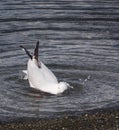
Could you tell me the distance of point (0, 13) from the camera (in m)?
26.1

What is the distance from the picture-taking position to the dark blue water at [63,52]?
1427cm

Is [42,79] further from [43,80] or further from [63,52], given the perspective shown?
[63,52]

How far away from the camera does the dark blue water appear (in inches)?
562

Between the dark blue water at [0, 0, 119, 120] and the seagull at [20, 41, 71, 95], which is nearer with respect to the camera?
the dark blue water at [0, 0, 119, 120]

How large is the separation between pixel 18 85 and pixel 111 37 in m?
6.99

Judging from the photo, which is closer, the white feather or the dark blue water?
the dark blue water

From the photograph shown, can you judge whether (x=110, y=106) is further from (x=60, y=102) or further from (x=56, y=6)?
(x=56, y=6)

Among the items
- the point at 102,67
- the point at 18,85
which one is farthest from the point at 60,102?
the point at 102,67

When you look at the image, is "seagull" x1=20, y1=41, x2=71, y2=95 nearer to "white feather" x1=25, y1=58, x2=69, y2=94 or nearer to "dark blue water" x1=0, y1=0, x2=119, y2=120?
"white feather" x1=25, y1=58, x2=69, y2=94

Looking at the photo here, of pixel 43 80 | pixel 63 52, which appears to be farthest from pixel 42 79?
pixel 63 52

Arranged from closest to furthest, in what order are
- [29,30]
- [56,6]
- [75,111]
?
[75,111] → [29,30] → [56,6]

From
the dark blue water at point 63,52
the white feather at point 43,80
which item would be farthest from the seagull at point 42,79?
the dark blue water at point 63,52

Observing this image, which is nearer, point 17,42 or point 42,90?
point 42,90

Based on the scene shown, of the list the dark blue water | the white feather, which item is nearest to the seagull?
the white feather
